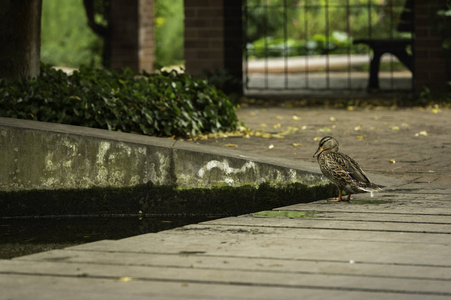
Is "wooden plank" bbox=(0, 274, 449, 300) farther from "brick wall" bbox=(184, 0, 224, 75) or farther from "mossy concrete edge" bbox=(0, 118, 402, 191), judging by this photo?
"brick wall" bbox=(184, 0, 224, 75)

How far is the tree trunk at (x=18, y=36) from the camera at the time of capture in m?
8.95

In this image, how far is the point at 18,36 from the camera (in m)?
9.02

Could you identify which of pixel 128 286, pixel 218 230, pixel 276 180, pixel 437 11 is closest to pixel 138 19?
pixel 437 11

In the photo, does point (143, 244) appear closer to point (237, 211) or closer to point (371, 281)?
point (371, 281)

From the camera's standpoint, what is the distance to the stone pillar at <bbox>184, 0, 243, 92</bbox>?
46.1 feet

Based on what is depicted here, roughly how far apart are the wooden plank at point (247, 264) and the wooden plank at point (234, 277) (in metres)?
0.07

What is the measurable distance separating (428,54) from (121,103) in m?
6.37

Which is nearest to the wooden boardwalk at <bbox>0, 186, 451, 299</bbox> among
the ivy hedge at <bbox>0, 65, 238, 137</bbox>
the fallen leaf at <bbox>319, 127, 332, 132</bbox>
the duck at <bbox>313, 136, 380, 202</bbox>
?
the duck at <bbox>313, 136, 380, 202</bbox>

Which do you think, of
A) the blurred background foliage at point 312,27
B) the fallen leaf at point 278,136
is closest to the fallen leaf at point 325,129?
the fallen leaf at point 278,136

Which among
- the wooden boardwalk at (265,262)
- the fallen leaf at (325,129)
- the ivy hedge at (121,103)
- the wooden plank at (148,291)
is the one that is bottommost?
the fallen leaf at (325,129)

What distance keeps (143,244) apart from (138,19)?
37.8 feet

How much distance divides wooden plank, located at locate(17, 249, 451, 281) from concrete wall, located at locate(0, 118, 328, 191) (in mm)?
1830

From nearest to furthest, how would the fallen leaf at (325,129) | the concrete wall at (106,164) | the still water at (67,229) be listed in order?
1. the still water at (67,229)
2. the concrete wall at (106,164)
3. the fallen leaf at (325,129)

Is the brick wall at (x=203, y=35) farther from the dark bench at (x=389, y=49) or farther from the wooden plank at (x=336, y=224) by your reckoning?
the wooden plank at (x=336, y=224)
